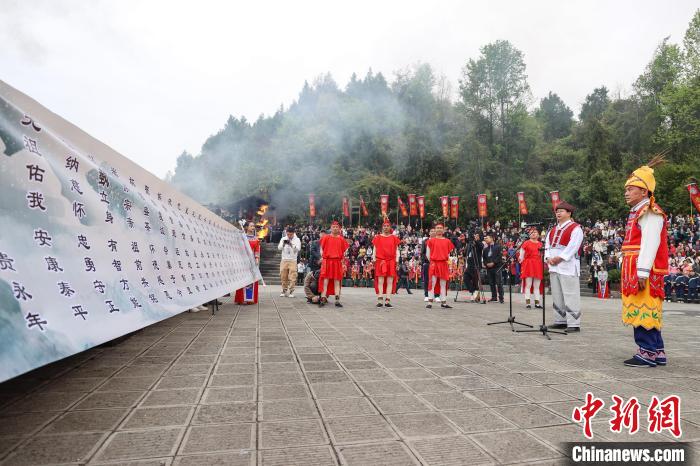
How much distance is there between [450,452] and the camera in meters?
2.09

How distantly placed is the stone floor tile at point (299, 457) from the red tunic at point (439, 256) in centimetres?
798

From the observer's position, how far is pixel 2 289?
2.09 meters

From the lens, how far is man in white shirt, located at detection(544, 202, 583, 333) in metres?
6.30

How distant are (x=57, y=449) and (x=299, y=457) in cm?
121

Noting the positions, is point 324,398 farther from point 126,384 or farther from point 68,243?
point 68,243

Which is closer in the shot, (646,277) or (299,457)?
(299,457)

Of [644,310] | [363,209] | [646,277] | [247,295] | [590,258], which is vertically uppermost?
[363,209]

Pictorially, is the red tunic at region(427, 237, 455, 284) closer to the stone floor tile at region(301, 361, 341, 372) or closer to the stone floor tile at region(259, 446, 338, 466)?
the stone floor tile at region(301, 361, 341, 372)

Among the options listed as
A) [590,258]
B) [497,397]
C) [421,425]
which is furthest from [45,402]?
[590,258]

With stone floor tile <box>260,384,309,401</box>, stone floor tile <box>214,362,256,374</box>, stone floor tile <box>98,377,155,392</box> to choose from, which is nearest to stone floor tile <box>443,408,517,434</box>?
stone floor tile <box>260,384,309,401</box>

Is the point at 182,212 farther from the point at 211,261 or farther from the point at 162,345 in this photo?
the point at 162,345

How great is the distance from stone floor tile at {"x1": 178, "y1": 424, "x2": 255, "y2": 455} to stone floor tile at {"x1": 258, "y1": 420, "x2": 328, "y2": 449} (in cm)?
A: 6

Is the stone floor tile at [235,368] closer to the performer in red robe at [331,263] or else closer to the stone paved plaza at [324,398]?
the stone paved plaza at [324,398]

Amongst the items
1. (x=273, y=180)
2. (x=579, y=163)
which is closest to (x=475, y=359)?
(x=273, y=180)
